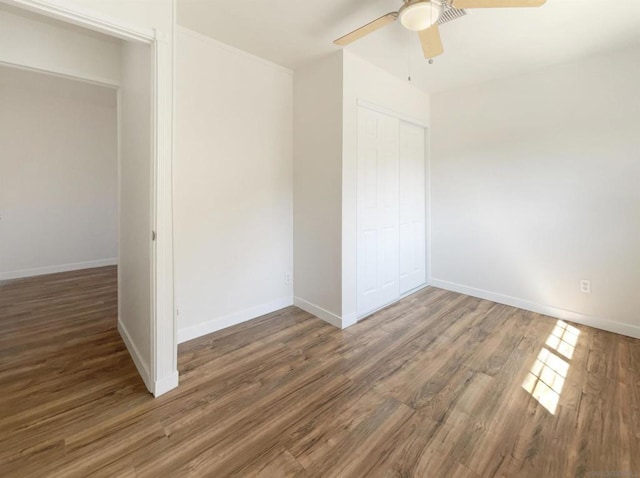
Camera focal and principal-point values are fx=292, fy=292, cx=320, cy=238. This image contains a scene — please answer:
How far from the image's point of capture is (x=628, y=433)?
1.59 metres

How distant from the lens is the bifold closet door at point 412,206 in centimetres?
362

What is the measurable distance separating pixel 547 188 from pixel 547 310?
1.31m

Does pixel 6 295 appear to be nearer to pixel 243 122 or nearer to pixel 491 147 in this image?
pixel 243 122

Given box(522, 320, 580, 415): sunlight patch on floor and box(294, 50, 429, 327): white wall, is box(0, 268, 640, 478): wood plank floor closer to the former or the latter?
box(522, 320, 580, 415): sunlight patch on floor

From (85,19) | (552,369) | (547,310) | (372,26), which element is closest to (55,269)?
(85,19)

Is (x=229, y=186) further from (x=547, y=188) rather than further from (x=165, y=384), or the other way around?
(x=547, y=188)

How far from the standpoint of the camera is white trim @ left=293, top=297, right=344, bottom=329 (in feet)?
9.47

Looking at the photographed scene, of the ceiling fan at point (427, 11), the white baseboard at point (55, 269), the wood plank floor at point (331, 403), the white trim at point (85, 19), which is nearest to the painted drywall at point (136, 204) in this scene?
the white trim at point (85, 19)

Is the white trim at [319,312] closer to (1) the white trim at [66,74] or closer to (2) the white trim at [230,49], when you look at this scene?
(2) the white trim at [230,49]

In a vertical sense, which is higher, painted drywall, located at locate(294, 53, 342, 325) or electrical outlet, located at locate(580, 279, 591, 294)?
painted drywall, located at locate(294, 53, 342, 325)

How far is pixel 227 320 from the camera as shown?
9.33 ft

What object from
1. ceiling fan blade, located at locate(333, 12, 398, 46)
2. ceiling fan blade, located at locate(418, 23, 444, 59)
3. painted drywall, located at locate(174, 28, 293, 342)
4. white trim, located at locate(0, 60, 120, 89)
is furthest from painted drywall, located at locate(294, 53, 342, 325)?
white trim, located at locate(0, 60, 120, 89)

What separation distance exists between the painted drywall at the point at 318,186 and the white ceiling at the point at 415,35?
0.86ft

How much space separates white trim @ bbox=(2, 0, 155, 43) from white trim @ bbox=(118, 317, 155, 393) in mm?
2077
